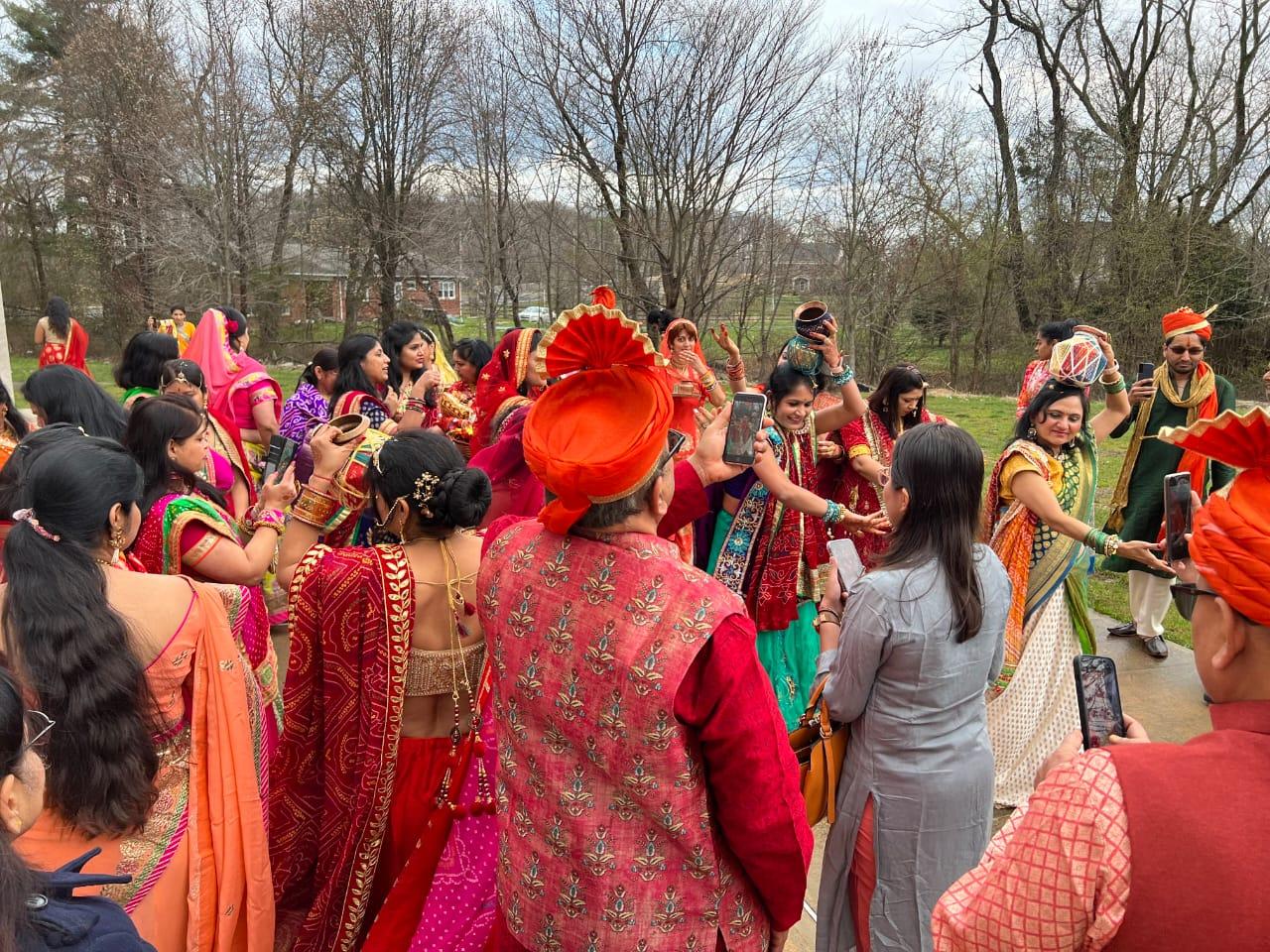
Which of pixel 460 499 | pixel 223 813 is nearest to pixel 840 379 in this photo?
pixel 460 499

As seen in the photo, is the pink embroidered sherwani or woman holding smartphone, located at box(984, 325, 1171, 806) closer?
the pink embroidered sherwani

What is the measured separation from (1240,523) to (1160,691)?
4492 millimetres

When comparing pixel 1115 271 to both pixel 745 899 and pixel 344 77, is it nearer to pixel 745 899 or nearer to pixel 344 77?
pixel 344 77

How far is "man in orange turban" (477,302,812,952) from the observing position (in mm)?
1559

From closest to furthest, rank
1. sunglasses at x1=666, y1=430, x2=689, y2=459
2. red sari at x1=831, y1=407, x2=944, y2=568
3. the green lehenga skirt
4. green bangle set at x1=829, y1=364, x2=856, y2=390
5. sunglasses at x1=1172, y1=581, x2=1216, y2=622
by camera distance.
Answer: sunglasses at x1=1172, y1=581, x2=1216, y2=622 → sunglasses at x1=666, y1=430, x2=689, y2=459 → the green lehenga skirt → green bangle set at x1=829, y1=364, x2=856, y2=390 → red sari at x1=831, y1=407, x2=944, y2=568

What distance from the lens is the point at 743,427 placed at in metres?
2.46

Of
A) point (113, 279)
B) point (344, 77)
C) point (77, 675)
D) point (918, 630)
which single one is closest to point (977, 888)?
point (918, 630)

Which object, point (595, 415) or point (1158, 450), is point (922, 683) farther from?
point (1158, 450)

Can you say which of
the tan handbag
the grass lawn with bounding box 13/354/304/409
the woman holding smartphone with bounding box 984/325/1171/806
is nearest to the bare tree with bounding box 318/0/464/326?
the grass lawn with bounding box 13/354/304/409

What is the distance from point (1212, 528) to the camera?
1.20 meters

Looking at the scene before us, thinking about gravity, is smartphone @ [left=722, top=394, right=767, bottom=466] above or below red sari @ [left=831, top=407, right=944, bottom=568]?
above

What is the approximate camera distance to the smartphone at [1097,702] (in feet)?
4.87

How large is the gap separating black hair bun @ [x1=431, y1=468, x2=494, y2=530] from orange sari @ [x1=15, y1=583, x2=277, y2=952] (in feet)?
2.01

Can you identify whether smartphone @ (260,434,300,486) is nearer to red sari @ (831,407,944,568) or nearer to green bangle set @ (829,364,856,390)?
green bangle set @ (829,364,856,390)
